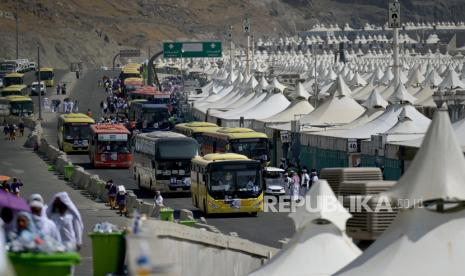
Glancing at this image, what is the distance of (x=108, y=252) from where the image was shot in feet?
69.6

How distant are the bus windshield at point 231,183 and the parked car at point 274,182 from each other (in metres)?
6.58

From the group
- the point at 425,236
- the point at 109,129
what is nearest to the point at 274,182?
the point at 109,129

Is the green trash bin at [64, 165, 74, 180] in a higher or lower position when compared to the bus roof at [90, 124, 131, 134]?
lower

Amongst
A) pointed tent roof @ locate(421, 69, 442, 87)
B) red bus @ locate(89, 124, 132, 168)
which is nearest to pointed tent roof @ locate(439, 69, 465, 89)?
pointed tent roof @ locate(421, 69, 442, 87)

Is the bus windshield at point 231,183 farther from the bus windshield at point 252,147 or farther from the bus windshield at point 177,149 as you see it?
the bus windshield at point 252,147

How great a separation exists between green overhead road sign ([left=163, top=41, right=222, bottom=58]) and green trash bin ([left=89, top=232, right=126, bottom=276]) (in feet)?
309

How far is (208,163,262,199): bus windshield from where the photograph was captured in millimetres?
43594

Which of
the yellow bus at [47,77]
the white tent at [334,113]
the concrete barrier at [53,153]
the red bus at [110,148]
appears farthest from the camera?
the yellow bus at [47,77]

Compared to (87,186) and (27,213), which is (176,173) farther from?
(27,213)

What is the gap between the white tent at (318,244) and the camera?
2084 cm

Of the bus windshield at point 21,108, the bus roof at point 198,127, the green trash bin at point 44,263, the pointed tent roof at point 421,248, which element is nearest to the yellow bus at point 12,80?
the bus windshield at point 21,108

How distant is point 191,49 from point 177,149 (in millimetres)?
66536

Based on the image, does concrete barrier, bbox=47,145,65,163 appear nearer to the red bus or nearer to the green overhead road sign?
the red bus

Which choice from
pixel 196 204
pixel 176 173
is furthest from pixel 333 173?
pixel 176 173
